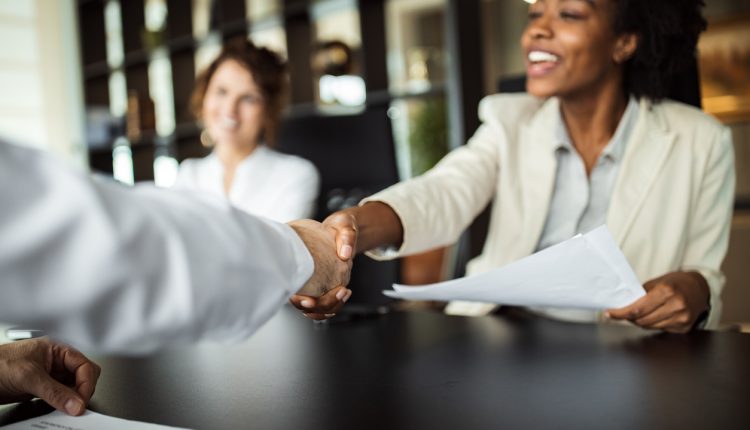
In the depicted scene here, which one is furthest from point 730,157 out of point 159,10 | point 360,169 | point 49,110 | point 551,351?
point 49,110

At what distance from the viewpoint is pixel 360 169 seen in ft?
7.22

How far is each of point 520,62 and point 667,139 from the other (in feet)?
15.5

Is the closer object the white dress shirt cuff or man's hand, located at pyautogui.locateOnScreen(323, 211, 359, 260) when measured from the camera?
the white dress shirt cuff

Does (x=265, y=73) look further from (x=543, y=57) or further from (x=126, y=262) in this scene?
(x=126, y=262)

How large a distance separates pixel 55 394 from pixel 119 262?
352mm

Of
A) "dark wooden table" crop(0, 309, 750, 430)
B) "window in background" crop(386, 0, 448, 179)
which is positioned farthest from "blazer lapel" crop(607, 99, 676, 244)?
"window in background" crop(386, 0, 448, 179)

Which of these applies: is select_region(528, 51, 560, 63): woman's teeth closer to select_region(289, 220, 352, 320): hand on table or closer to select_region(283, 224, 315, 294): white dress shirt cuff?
select_region(289, 220, 352, 320): hand on table

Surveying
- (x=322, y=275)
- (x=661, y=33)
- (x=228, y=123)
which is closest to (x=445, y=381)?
(x=322, y=275)

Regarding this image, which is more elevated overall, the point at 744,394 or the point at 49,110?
the point at 49,110

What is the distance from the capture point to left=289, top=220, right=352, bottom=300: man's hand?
798mm

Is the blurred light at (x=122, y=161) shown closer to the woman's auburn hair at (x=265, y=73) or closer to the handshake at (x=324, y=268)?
the woman's auburn hair at (x=265, y=73)

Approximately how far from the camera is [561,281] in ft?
2.94

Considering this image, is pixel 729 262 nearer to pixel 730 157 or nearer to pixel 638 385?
pixel 730 157

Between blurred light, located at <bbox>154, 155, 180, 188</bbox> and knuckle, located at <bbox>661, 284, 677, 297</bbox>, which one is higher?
blurred light, located at <bbox>154, 155, 180, 188</bbox>
